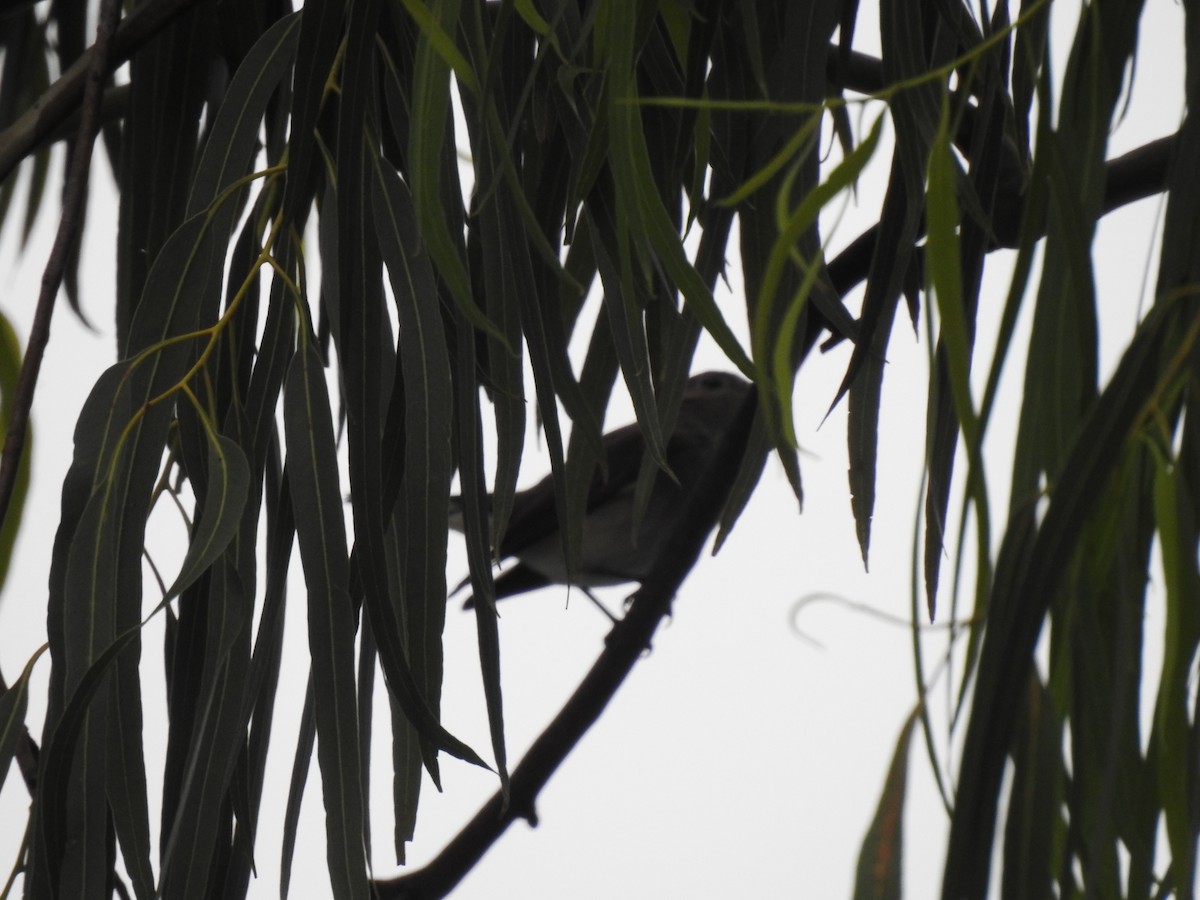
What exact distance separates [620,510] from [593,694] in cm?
172

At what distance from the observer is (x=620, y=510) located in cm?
276

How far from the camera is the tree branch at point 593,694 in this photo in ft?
3.37

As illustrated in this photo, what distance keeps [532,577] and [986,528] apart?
7.51ft

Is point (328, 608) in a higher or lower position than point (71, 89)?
lower

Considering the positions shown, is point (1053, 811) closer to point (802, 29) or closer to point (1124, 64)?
point (1124, 64)

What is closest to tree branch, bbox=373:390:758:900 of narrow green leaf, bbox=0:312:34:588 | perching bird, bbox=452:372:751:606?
narrow green leaf, bbox=0:312:34:588

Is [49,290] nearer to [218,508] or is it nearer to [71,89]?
[218,508]

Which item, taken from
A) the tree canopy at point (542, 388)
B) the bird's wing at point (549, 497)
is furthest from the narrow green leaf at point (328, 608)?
the bird's wing at point (549, 497)

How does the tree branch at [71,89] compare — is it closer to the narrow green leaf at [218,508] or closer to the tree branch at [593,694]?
the narrow green leaf at [218,508]

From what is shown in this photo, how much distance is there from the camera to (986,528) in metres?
0.40

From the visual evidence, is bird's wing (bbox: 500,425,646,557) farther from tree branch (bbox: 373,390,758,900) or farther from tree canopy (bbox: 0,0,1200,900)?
tree canopy (bbox: 0,0,1200,900)

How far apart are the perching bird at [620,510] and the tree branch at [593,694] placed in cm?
125

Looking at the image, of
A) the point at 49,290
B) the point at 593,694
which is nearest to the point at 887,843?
the point at 49,290

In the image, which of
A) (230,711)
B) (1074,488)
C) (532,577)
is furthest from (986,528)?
(532,577)
